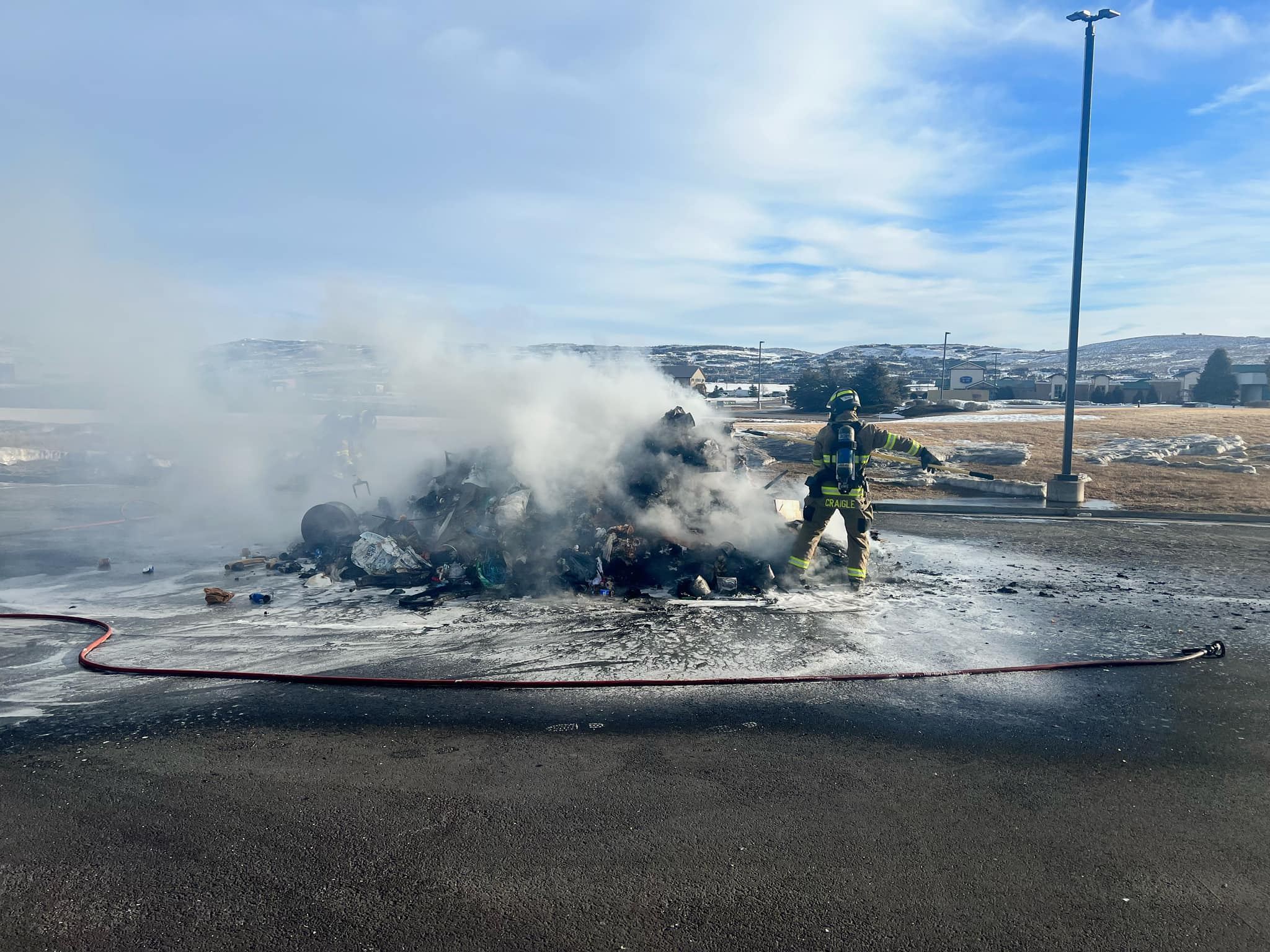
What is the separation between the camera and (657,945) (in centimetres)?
302

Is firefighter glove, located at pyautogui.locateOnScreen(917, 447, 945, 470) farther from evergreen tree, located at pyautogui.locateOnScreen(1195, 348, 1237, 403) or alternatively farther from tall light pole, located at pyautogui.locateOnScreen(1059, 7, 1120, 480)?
evergreen tree, located at pyautogui.locateOnScreen(1195, 348, 1237, 403)

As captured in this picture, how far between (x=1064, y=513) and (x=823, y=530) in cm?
759

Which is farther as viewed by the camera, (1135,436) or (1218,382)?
(1218,382)

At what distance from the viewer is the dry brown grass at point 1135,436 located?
15.0 metres

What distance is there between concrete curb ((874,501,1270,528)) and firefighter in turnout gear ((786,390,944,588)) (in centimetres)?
535

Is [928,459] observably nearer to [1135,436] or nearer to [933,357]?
[1135,436]

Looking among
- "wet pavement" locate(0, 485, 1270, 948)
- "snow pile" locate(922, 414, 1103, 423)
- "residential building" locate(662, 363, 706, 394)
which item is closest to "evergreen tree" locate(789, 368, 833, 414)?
"residential building" locate(662, 363, 706, 394)

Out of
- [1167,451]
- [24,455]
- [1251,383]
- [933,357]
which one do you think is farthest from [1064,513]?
[933,357]

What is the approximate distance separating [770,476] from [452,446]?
24.5ft

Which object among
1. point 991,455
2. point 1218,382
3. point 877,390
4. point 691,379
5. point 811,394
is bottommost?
point 991,455

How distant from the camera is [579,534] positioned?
9.73m

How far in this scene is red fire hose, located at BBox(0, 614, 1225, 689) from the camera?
5930 mm

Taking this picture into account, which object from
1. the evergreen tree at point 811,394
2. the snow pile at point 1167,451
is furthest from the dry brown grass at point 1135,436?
the evergreen tree at point 811,394

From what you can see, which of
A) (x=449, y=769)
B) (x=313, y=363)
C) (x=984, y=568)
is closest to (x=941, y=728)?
(x=449, y=769)
